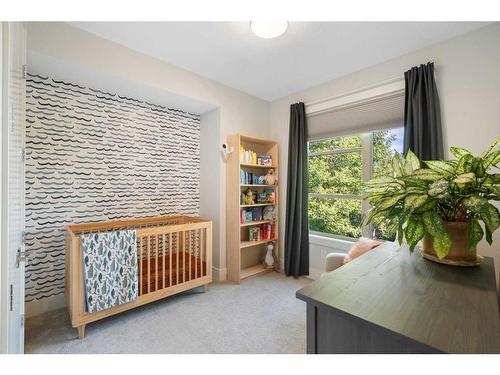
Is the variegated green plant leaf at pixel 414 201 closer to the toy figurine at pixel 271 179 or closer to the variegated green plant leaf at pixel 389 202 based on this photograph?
the variegated green plant leaf at pixel 389 202

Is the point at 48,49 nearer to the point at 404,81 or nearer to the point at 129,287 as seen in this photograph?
the point at 129,287

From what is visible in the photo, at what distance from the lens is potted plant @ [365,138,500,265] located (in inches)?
35.3

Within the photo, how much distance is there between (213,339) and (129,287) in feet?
2.69

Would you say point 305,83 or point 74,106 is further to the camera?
point 305,83

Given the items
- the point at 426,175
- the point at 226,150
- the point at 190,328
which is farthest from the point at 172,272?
the point at 426,175

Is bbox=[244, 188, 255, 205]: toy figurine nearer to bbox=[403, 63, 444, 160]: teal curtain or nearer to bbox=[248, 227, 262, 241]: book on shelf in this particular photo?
bbox=[248, 227, 262, 241]: book on shelf

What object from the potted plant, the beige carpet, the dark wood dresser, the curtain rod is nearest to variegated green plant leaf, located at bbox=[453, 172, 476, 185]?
the potted plant

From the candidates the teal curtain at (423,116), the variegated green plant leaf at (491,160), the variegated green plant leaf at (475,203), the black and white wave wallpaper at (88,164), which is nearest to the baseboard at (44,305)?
the black and white wave wallpaper at (88,164)

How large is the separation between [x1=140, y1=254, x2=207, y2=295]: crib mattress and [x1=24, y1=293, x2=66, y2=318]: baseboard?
0.76 m

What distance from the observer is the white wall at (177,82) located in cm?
177

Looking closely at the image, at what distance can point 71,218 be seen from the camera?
2193mm

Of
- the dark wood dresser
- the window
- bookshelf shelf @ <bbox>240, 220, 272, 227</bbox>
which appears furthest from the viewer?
bookshelf shelf @ <bbox>240, 220, 272, 227</bbox>

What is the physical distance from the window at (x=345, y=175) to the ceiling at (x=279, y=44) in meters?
0.78
